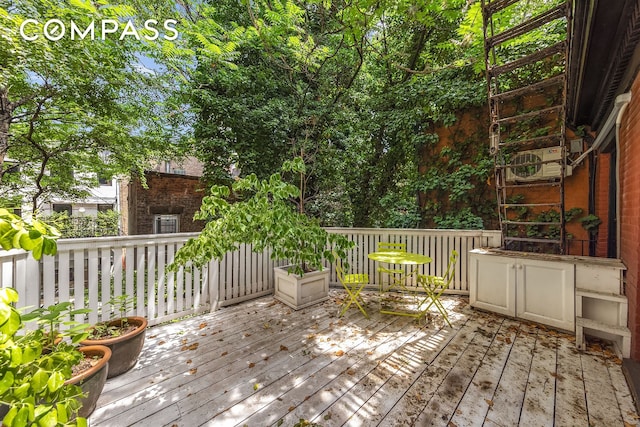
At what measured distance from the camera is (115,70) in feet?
13.5

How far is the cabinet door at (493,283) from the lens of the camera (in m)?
3.15

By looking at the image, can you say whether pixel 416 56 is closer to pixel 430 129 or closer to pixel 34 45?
pixel 430 129

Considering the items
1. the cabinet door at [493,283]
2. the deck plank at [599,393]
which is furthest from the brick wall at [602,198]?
the deck plank at [599,393]

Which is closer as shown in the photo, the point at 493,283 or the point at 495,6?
the point at 495,6

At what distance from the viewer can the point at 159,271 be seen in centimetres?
294

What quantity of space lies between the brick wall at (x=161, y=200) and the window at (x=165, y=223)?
4.5 inches

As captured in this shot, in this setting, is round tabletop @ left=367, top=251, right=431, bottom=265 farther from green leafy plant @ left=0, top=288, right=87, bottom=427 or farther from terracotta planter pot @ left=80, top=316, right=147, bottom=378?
green leafy plant @ left=0, top=288, right=87, bottom=427

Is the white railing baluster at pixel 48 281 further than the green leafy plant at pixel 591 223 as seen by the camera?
No

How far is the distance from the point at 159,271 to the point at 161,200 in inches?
232

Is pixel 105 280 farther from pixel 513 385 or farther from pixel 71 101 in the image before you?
pixel 513 385

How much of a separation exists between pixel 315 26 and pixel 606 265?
272 inches

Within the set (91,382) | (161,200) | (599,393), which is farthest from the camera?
(161,200)

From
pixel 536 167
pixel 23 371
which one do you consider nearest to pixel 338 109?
pixel 536 167

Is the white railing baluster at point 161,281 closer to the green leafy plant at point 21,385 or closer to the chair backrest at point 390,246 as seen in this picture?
the green leafy plant at point 21,385
